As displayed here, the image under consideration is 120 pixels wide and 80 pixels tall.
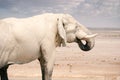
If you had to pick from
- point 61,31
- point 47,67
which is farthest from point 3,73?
point 61,31

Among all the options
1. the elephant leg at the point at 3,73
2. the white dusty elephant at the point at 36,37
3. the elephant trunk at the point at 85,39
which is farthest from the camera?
the elephant trunk at the point at 85,39

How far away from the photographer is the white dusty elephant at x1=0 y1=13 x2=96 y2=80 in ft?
30.0

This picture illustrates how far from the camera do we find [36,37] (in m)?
Result: 9.59

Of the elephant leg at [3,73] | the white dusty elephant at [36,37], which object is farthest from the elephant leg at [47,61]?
the elephant leg at [3,73]

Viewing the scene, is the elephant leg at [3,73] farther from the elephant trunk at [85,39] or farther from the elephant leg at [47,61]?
the elephant trunk at [85,39]

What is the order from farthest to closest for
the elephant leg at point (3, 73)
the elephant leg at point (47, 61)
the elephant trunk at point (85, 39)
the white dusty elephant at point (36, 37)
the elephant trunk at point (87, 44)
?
the elephant trunk at point (87, 44) < the elephant trunk at point (85, 39) < the elephant leg at point (3, 73) < the elephant leg at point (47, 61) < the white dusty elephant at point (36, 37)

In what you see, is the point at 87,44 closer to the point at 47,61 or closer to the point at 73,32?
the point at 73,32

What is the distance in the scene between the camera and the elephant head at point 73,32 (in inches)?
396

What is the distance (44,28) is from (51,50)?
494mm

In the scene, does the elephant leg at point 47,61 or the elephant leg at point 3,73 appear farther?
the elephant leg at point 3,73

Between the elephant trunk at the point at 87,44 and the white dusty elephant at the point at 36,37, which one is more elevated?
the white dusty elephant at the point at 36,37

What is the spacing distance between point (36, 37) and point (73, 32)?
123cm

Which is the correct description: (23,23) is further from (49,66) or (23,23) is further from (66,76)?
(66,76)

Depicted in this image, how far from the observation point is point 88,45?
10820 mm
